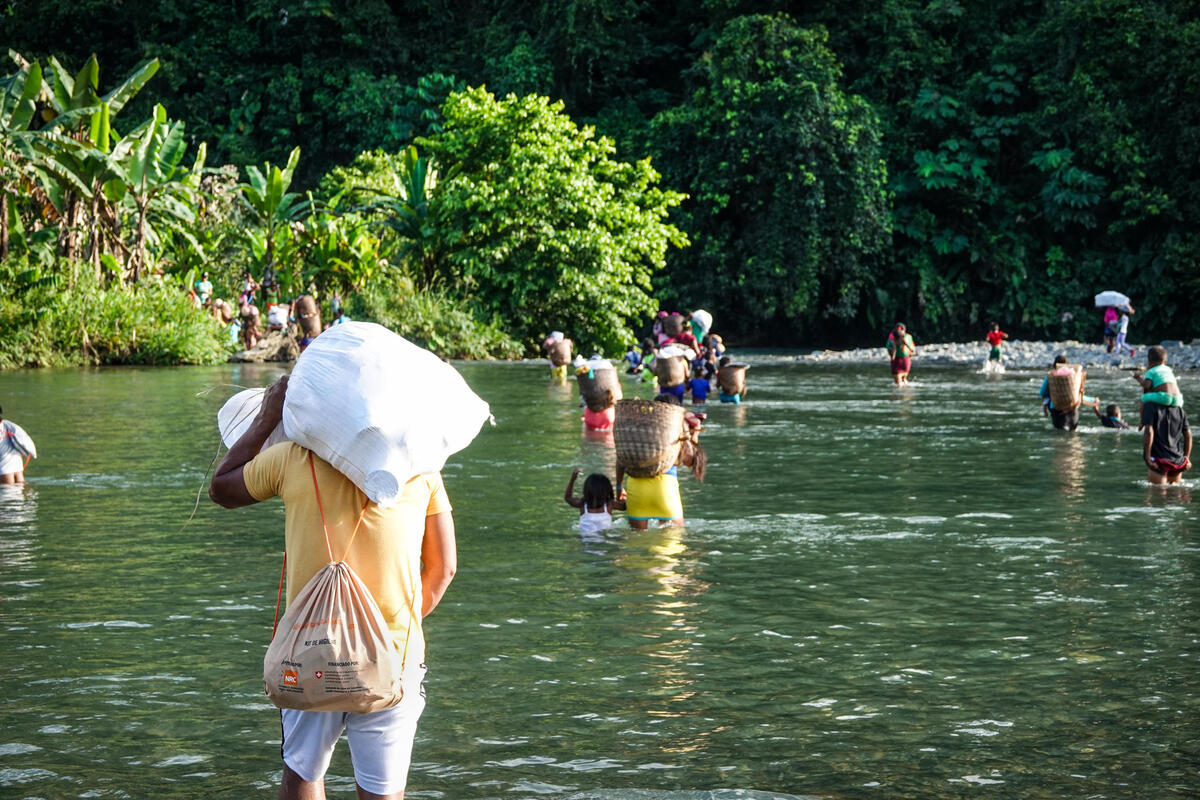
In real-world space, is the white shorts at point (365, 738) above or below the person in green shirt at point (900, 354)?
below

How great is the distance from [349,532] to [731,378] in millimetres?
19539

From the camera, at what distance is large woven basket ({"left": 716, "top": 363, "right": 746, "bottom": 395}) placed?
23.4 meters

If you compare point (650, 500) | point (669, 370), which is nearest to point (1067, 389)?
point (669, 370)

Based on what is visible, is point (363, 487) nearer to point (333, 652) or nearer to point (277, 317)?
point (333, 652)

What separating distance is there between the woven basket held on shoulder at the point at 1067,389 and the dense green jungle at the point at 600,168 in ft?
67.2

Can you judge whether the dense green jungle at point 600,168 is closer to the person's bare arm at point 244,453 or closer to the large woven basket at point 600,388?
the large woven basket at point 600,388

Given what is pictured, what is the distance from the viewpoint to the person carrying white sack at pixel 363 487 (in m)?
3.99

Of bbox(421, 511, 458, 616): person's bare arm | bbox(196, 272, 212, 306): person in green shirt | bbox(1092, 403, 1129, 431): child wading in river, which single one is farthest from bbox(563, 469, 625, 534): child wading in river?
bbox(196, 272, 212, 306): person in green shirt

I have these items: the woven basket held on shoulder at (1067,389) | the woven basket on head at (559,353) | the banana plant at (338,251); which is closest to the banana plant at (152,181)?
the banana plant at (338,251)

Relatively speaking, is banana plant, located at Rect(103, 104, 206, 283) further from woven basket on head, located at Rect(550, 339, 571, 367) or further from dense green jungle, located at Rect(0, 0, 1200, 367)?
woven basket on head, located at Rect(550, 339, 571, 367)

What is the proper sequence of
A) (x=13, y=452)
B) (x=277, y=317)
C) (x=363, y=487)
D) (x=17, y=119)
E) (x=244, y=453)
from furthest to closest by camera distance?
(x=277, y=317) → (x=17, y=119) → (x=13, y=452) → (x=244, y=453) → (x=363, y=487)

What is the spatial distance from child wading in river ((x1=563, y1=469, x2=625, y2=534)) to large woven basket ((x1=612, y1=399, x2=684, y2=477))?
0.25 metres

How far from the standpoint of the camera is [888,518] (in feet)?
38.4

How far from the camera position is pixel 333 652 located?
387 centimetres
